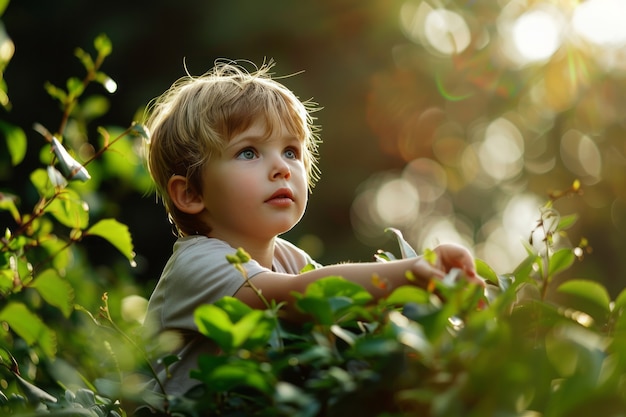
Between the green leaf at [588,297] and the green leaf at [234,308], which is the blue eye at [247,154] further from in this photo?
the green leaf at [588,297]

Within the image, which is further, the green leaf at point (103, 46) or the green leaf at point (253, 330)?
the green leaf at point (103, 46)

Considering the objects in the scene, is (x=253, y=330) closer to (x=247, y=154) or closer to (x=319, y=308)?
(x=319, y=308)

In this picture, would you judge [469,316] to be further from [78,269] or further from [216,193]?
[78,269]

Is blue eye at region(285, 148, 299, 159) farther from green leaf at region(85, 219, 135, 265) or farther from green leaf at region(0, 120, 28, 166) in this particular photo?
green leaf at region(0, 120, 28, 166)

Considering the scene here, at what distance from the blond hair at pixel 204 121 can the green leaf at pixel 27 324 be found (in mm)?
492

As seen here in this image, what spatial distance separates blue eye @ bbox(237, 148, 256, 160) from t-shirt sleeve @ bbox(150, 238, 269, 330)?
0.20m

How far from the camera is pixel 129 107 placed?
771cm

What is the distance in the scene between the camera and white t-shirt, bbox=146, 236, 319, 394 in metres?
1.57

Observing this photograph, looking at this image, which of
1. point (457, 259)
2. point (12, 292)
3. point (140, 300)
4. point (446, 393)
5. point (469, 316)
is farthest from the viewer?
point (140, 300)

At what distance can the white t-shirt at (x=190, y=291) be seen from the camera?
1.57m

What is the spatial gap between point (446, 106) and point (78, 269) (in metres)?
10.1

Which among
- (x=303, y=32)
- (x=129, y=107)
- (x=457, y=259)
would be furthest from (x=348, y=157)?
(x=457, y=259)

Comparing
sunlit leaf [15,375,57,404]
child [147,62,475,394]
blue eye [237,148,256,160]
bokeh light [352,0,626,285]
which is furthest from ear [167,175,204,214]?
bokeh light [352,0,626,285]

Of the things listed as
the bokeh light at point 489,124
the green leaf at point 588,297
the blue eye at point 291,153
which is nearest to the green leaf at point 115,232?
the blue eye at point 291,153
